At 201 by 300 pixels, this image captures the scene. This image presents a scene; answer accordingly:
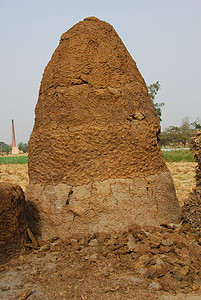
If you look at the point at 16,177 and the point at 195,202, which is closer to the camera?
the point at 195,202

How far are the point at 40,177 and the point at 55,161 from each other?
33 cm

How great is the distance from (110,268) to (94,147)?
1434 millimetres

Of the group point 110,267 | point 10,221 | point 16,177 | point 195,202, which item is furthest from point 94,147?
point 16,177

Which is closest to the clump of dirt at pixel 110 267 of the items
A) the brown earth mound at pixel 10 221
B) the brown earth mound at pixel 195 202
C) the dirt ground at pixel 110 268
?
the dirt ground at pixel 110 268

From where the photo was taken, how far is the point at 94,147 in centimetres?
352

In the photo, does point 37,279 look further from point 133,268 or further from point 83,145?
point 83,145

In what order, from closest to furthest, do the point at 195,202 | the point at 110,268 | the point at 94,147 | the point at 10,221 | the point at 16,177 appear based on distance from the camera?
the point at 110,268 < the point at 10,221 < the point at 94,147 < the point at 195,202 < the point at 16,177

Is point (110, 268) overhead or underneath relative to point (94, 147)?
underneath

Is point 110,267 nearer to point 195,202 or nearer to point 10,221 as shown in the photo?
point 10,221

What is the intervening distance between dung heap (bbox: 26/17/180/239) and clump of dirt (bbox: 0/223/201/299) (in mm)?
258

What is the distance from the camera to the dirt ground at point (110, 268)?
2.37 meters

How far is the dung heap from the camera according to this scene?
11.2 feet

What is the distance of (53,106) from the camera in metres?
3.75

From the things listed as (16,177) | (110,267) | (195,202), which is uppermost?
(195,202)
